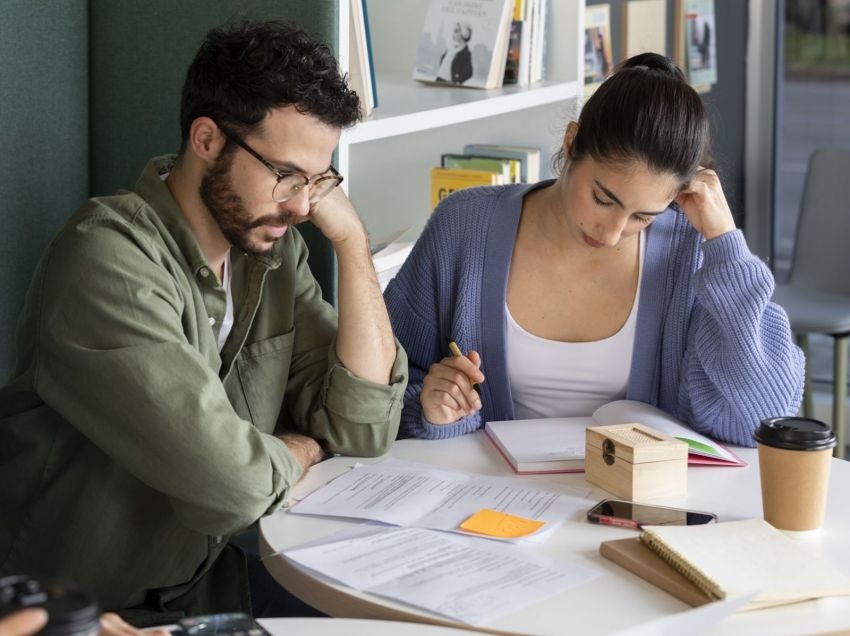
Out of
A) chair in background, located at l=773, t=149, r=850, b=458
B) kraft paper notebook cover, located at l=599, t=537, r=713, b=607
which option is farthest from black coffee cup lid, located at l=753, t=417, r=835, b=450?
chair in background, located at l=773, t=149, r=850, b=458

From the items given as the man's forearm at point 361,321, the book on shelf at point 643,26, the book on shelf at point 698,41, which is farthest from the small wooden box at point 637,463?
the book on shelf at point 698,41

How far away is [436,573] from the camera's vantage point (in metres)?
1.42

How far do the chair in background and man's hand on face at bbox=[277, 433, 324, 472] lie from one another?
2.35m

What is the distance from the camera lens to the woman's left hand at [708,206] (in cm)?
202

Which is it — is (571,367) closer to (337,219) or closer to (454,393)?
(454,393)

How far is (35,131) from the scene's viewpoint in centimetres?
212

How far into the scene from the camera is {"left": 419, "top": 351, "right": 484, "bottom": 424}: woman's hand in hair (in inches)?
76.2

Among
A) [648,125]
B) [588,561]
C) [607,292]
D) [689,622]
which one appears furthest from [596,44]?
[689,622]

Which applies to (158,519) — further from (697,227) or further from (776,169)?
(776,169)

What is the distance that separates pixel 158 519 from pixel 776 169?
3374 mm

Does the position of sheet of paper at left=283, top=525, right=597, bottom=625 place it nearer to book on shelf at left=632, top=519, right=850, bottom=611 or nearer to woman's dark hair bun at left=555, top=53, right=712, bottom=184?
book on shelf at left=632, top=519, right=850, bottom=611

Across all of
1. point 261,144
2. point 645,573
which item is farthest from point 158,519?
point 645,573

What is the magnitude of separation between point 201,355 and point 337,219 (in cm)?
40

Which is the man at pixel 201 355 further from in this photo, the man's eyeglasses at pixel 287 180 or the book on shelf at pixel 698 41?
the book on shelf at pixel 698 41
